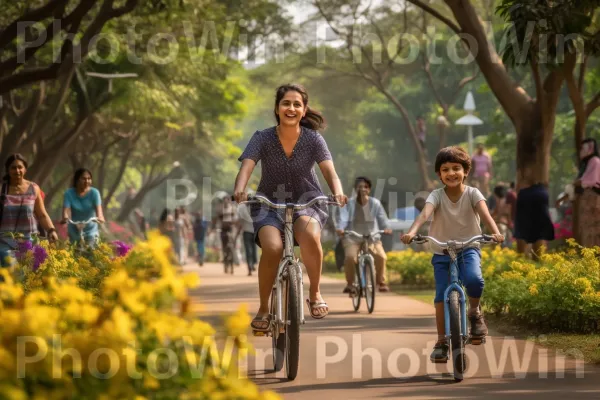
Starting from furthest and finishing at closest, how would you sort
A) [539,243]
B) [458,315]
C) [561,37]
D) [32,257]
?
1. [539,243]
2. [561,37]
3. [32,257]
4. [458,315]

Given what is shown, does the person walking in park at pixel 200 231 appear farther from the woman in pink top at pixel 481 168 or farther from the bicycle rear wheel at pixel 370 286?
the bicycle rear wheel at pixel 370 286

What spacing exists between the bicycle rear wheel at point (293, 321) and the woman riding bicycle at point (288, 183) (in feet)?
1.03

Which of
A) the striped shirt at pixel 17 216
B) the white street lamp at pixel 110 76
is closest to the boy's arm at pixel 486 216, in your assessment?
the striped shirt at pixel 17 216

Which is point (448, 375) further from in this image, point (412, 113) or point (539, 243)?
point (412, 113)

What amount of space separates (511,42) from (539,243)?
393 centimetres

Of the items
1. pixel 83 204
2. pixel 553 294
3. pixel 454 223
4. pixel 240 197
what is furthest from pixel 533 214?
pixel 240 197

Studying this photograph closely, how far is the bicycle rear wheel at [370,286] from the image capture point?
1554 cm

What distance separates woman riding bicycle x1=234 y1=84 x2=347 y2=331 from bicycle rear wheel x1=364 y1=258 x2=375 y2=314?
664 cm

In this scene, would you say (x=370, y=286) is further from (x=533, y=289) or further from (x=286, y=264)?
(x=286, y=264)

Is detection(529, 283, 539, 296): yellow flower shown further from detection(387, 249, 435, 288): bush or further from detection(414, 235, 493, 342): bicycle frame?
detection(387, 249, 435, 288): bush

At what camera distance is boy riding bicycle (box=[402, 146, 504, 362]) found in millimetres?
8844

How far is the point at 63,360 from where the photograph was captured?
3883 mm

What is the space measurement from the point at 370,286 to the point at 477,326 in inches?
273

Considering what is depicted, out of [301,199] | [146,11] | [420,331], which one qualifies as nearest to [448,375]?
[301,199]
